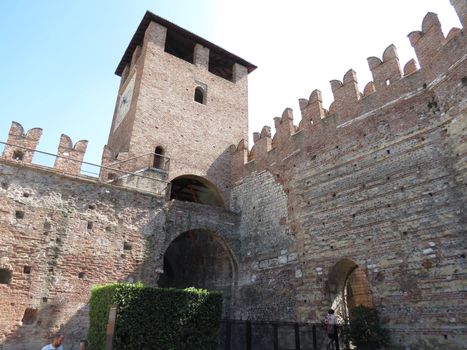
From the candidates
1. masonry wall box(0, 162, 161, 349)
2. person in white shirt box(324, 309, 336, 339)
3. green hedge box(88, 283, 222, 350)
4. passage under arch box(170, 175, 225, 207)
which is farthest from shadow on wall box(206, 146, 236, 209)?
person in white shirt box(324, 309, 336, 339)

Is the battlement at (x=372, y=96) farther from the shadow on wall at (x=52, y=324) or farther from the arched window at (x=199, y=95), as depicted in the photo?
the shadow on wall at (x=52, y=324)

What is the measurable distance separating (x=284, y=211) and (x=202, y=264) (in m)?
4.32

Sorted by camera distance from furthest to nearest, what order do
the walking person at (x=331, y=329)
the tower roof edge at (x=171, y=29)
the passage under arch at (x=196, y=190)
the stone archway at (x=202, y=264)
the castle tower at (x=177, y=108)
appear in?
the tower roof edge at (x=171, y=29), the passage under arch at (x=196, y=190), the castle tower at (x=177, y=108), the stone archway at (x=202, y=264), the walking person at (x=331, y=329)

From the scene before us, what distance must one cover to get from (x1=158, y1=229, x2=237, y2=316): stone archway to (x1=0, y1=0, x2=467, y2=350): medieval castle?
72 mm

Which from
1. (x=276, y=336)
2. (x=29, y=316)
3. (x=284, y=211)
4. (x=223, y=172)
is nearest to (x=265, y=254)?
(x=284, y=211)

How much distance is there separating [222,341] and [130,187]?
5.25m

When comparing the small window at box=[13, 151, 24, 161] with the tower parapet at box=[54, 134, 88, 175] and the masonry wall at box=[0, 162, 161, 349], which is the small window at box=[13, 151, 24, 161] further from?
the tower parapet at box=[54, 134, 88, 175]

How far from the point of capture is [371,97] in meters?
9.66

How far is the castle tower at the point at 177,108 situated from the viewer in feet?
43.9

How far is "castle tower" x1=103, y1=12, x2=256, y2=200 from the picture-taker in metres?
13.4

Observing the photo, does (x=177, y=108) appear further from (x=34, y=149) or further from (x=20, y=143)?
(x=20, y=143)

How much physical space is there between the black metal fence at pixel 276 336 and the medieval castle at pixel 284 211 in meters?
0.41

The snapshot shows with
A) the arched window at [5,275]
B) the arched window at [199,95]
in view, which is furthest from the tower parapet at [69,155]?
the arched window at [199,95]

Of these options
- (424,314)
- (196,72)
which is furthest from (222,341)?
(196,72)
